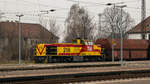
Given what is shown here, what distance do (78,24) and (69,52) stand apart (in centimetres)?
3401

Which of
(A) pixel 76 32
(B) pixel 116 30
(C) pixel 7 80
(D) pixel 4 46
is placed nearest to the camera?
(C) pixel 7 80

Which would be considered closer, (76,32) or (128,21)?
(76,32)

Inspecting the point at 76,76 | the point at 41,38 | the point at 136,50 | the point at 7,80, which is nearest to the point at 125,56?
the point at 136,50

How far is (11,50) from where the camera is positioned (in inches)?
1666

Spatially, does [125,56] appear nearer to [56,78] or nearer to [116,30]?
[56,78]

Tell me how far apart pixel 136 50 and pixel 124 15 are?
38702 millimetres

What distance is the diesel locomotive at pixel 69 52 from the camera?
110 ft

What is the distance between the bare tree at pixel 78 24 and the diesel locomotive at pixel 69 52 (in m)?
27.4

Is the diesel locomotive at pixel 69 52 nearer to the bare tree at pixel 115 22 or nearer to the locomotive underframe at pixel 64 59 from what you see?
the locomotive underframe at pixel 64 59

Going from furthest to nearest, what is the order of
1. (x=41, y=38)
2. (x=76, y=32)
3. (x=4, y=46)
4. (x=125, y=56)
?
(x=76, y=32) → (x=41, y=38) → (x=4, y=46) → (x=125, y=56)

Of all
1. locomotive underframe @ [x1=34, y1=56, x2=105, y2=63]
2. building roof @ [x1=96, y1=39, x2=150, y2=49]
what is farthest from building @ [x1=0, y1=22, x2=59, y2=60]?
building roof @ [x1=96, y1=39, x2=150, y2=49]

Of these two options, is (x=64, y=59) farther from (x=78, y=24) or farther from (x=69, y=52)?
(x=78, y=24)

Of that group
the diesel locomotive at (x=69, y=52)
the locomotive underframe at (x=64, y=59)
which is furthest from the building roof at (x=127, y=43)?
the locomotive underframe at (x=64, y=59)

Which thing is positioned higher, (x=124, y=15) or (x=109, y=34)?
(x=124, y=15)
